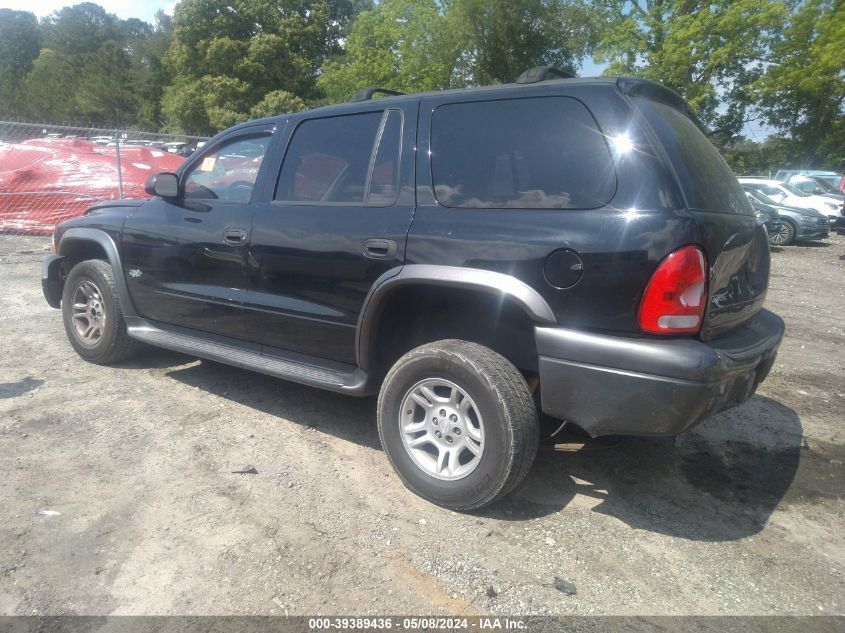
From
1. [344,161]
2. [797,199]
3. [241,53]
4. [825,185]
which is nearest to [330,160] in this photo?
[344,161]

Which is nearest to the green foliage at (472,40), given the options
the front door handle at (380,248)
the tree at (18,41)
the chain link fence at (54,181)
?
the chain link fence at (54,181)

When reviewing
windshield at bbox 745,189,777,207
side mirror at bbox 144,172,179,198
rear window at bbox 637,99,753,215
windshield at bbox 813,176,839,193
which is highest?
rear window at bbox 637,99,753,215

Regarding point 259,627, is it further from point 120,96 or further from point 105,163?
point 120,96

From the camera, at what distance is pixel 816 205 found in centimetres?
1800

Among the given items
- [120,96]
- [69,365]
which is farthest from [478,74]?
[120,96]

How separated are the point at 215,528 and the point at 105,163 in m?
10.9

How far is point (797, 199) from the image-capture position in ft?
58.8

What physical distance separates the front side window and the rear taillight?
4.54 ft

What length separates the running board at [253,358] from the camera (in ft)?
11.1

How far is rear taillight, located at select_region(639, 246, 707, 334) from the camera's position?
2434mm

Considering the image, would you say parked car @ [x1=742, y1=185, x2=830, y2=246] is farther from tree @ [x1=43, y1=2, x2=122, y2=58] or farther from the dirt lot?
tree @ [x1=43, y1=2, x2=122, y2=58]

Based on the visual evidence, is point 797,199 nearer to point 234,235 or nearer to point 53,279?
point 234,235

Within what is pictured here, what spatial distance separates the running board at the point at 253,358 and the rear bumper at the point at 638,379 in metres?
1.12

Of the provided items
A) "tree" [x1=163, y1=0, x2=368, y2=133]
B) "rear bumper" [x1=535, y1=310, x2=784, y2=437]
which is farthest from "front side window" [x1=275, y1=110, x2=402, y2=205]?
"tree" [x1=163, y1=0, x2=368, y2=133]
